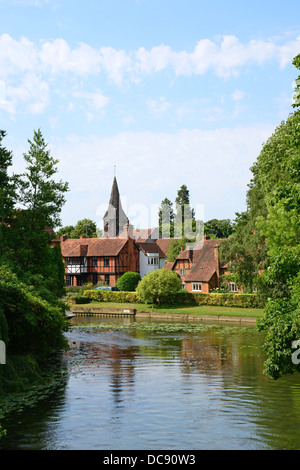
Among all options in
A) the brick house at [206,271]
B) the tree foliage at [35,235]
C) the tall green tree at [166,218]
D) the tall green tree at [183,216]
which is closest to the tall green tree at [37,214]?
the tree foliage at [35,235]

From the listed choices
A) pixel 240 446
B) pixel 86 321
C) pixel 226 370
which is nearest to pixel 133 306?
pixel 86 321

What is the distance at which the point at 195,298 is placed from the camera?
186 feet

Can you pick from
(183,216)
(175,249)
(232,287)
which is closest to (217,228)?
(183,216)

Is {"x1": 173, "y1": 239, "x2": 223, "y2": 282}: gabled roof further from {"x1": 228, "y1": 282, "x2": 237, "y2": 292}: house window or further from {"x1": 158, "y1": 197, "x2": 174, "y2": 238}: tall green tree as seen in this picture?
{"x1": 158, "y1": 197, "x2": 174, "y2": 238}: tall green tree

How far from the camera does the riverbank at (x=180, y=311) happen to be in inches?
1877

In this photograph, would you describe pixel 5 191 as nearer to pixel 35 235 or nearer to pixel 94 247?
pixel 35 235

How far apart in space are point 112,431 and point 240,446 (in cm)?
403

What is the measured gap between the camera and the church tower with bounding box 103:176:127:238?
98.4 metres

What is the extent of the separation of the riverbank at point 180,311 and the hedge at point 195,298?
2.64 ft

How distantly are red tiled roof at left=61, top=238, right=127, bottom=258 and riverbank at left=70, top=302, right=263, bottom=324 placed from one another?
15.2 metres

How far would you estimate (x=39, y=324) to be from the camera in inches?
905

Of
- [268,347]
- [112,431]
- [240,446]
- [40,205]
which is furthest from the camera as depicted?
[40,205]

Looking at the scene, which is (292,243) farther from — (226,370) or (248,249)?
(248,249)

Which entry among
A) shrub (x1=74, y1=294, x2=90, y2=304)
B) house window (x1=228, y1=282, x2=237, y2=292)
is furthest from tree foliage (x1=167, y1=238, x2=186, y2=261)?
house window (x1=228, y1=282, x2=237, y2=292)
